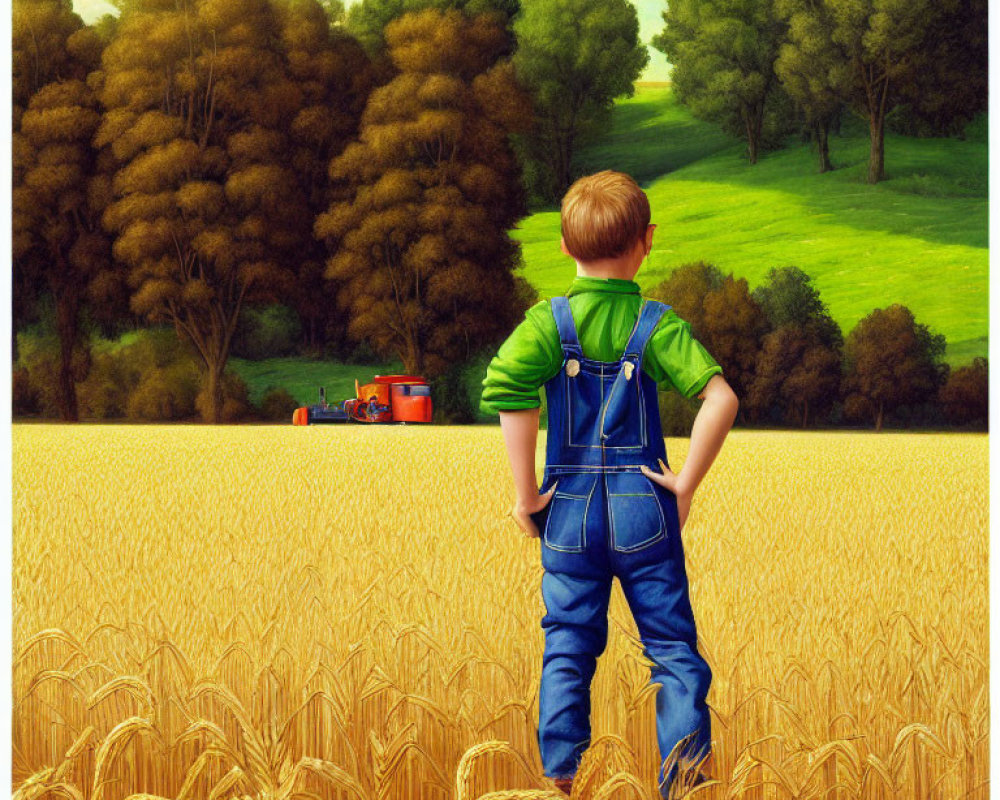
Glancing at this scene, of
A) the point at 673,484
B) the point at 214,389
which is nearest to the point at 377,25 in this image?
the point at 214,389

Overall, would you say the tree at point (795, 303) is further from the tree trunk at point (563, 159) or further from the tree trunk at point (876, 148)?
the tree trunk at point (563, 159)

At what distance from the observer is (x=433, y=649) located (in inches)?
130

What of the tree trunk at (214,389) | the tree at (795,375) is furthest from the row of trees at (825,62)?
the tree trunk at (214,389)

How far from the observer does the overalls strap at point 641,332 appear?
9.26 feet

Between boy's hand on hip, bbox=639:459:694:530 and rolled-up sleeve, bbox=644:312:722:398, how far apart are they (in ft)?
0.67

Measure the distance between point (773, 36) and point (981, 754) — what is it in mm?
16181

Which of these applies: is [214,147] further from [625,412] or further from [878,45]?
[625,412]

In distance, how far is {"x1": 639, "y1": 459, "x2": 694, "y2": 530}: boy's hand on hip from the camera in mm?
2791

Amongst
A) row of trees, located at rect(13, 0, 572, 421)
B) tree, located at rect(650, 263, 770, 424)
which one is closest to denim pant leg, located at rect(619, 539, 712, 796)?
tree, located at rect(650, 263, 770, 424)

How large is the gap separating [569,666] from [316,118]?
16.3 m

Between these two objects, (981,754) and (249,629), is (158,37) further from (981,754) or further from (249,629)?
(981,754)

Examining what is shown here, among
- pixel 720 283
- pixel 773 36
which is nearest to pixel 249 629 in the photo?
pixel 720 283

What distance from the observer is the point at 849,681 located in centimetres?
331

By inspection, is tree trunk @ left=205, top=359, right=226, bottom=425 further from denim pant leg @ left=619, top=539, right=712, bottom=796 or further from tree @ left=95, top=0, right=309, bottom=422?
denim pant leg @ left=619, top=539, right=712, bottom=796
